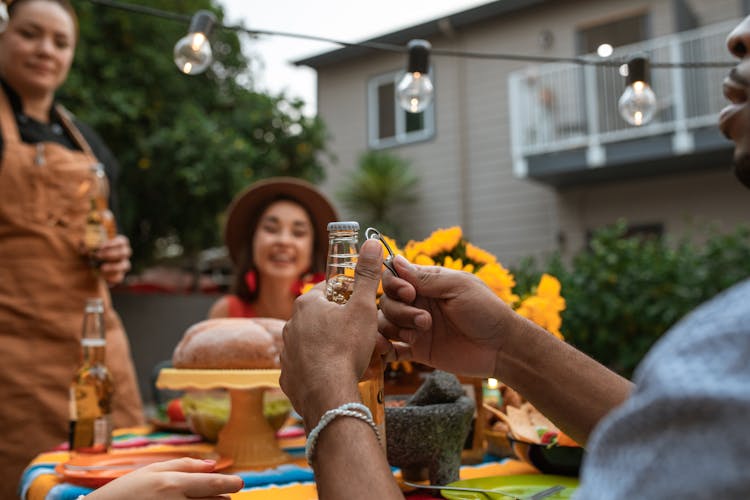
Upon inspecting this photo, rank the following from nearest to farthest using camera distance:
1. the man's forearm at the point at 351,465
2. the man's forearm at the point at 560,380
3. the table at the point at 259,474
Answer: the man's forearm at the point at 351,465 < the man's forearm at the point at 560,380 < the table at the point at 259,474

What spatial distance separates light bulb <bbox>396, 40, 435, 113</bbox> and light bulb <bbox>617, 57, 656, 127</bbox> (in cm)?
79

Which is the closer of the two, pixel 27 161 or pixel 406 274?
pixel 406 274

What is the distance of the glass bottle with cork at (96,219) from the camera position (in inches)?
92.7

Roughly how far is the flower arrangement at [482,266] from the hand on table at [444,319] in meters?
0.30

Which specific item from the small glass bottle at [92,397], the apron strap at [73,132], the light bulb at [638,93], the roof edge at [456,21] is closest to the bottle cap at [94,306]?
the small glass bottle at [92,397]

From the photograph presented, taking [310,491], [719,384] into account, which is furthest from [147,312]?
[719,384]

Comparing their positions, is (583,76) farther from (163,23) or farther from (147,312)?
(147,312)

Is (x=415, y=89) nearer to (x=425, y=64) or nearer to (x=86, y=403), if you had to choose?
(x=425, y=64)

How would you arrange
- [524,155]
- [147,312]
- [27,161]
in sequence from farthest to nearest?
[524,155]
[147,312]
[27,161]

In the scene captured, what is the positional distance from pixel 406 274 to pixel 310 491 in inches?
20.0

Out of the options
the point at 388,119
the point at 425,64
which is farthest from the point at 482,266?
the point at 388,119

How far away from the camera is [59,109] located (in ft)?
9.88

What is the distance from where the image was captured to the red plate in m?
1.29

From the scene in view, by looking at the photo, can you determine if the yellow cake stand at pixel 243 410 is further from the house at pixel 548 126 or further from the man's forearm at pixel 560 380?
the house at pixel 548 126
